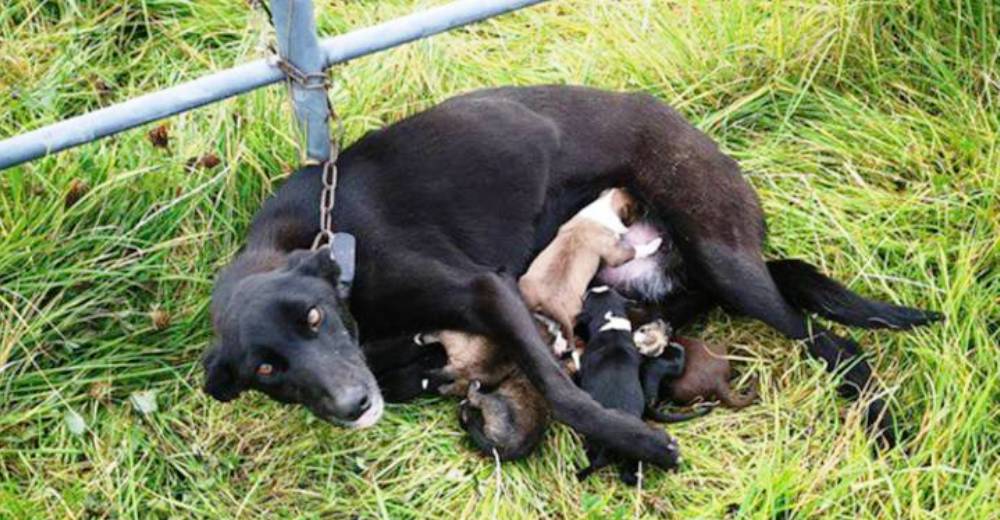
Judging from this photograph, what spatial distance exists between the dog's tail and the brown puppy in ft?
1.04

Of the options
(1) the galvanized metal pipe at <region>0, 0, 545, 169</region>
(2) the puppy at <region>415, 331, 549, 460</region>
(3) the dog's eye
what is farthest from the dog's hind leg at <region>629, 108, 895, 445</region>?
(3) the dog's eye

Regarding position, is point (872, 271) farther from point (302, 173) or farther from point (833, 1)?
point (302, 173)

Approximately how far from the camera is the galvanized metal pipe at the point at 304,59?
396cm

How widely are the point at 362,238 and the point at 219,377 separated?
2.10 ft

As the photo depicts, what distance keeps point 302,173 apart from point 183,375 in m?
0.70

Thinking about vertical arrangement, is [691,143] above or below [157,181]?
above

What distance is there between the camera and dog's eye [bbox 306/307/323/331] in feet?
12.0

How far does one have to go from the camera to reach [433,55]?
4949mm

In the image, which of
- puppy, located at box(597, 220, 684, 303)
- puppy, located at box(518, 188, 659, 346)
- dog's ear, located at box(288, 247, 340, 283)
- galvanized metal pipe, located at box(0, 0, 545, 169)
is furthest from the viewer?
puppy, located at box(597, 220, 684, 303)

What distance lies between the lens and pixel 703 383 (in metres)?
3.99

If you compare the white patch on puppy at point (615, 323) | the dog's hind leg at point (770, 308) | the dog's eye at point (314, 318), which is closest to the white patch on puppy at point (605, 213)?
the dog's hind leg at point (770, 308)

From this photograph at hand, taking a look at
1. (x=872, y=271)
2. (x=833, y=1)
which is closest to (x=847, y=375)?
(x=872, y=271)

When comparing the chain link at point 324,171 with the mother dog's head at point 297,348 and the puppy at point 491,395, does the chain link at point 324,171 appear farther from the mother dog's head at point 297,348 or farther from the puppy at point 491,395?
the puppy at point 491,395

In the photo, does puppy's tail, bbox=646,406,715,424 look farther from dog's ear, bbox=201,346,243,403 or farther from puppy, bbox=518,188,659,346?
dog's ear, bbox=201,346,243,403
